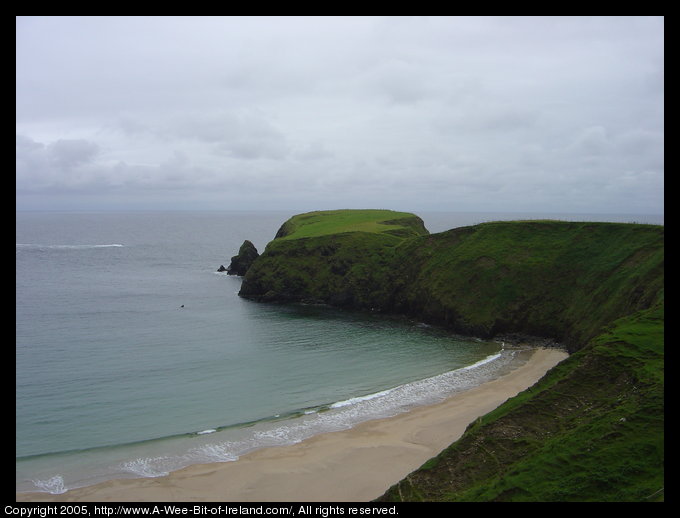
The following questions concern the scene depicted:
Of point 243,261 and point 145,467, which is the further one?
point 243,261

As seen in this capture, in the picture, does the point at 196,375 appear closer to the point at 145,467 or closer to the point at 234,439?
the point at 234,439

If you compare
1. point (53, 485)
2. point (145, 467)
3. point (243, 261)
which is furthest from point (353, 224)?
point (53, 485)

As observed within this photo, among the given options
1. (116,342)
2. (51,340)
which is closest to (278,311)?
(116,342)

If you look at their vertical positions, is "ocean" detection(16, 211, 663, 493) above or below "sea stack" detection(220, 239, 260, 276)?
below

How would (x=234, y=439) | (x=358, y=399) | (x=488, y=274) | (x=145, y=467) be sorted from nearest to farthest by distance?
(x=145, y=467) → (x=234, y=439) → (x=358, y=399) → (x=488, y=274)

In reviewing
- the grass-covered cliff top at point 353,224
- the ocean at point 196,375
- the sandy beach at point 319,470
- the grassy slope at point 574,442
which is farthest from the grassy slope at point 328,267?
the grassy slope at point 574,442

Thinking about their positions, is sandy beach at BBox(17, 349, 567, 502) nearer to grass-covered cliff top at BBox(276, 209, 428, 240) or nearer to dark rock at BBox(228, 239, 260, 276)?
grass-covered cliff top at BBox(276, 209, 428, 240)

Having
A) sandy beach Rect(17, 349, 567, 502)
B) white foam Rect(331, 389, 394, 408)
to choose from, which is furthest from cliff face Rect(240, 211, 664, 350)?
sandy beach Rect(17, 349, 567, 502)
